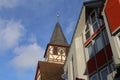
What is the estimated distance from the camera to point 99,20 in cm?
1542

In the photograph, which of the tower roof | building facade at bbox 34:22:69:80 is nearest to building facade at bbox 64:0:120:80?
building facade at bbox 34:22:69:80

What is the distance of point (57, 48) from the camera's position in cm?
4847

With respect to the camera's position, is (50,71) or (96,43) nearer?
(96,43)

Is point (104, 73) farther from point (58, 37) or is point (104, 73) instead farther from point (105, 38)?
point (58, 37)

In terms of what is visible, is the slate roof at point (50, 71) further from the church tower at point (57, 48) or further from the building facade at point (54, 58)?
the church tower at point (57, 48)

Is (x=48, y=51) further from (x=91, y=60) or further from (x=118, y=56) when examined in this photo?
(x=118, y=56)

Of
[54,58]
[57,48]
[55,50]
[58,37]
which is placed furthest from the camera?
[58,37]

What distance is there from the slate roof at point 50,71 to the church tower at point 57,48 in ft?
43.9

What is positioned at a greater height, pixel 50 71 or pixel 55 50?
pixel 55 50

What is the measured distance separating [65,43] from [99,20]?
1456 inches

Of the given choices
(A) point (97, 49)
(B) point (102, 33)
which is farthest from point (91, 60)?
(B) point (102, 33)

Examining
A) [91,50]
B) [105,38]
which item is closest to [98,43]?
[105,38]

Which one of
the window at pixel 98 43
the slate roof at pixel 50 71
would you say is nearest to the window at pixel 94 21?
the window at pixel 98 43

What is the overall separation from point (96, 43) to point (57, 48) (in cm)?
3356
